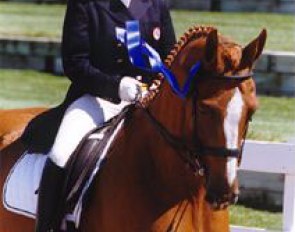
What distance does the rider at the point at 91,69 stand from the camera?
461 centimetres

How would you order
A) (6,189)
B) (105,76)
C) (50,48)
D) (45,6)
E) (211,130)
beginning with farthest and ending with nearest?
(45,6), (50,48), (6,189), (105,76), (211,130)

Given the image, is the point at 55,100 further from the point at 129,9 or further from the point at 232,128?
the point at 232,128

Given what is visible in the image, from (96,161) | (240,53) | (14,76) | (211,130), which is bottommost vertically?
(14,76)

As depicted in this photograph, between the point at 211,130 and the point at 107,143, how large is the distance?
84cm

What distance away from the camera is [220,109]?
12.6 ft

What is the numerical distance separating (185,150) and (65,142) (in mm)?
737

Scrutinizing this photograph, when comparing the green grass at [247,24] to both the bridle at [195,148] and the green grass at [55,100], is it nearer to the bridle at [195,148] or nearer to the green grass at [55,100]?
the green grass at [55,100]

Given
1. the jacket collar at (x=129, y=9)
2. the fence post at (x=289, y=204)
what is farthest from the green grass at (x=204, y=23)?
the jacket collar at (x=129, y=9)

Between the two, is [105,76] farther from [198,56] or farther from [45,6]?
[45,6]

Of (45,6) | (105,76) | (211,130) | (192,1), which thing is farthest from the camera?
(45,6)

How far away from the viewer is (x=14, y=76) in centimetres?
1285

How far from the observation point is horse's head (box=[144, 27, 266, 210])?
150 inches

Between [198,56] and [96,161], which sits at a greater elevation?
[198,56]

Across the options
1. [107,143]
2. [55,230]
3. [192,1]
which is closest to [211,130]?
[107,143]
